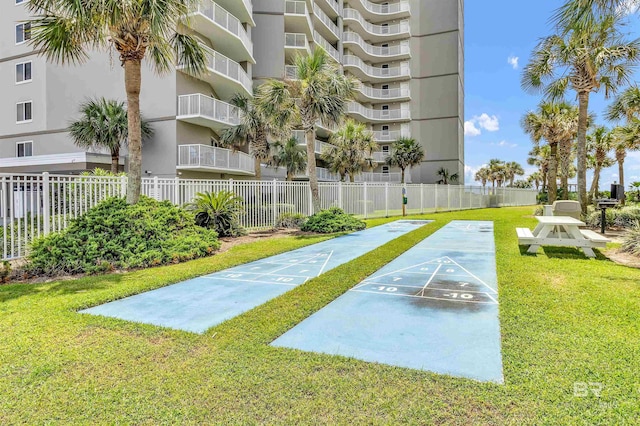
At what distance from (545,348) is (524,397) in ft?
3.56

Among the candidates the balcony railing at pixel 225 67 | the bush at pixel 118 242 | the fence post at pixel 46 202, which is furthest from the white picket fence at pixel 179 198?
the balcony railing at pixel 225 67

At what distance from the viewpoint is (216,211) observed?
41.9ft

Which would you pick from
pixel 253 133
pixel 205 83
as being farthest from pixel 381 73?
pixel 253 133

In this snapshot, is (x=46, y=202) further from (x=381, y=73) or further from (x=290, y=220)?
(x=381, y=73)

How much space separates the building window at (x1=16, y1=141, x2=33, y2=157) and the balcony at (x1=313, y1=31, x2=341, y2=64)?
23.7 metres

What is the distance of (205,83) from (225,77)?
1816mm

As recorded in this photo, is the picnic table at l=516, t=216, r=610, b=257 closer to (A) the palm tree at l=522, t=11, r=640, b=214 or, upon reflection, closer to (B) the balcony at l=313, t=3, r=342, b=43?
(A) the palm tree at l=522, t=11, r=640, b=214

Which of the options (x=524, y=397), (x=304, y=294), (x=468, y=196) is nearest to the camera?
(x=524, y=397)

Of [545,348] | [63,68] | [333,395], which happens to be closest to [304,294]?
[333,395]

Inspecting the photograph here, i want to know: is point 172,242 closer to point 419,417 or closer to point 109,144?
point 419,417

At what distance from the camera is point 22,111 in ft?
80.1

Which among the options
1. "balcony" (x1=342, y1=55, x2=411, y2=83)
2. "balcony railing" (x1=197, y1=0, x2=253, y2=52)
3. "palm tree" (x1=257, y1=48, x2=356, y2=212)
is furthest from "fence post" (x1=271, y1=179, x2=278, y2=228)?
"balcony" (x1=342, y1=55, x2=411, y2=83)

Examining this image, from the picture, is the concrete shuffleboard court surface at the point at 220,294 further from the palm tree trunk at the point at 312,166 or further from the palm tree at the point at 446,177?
the palm tree at the point at 446,177

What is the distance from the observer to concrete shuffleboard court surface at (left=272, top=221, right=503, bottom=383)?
11.8 ft
